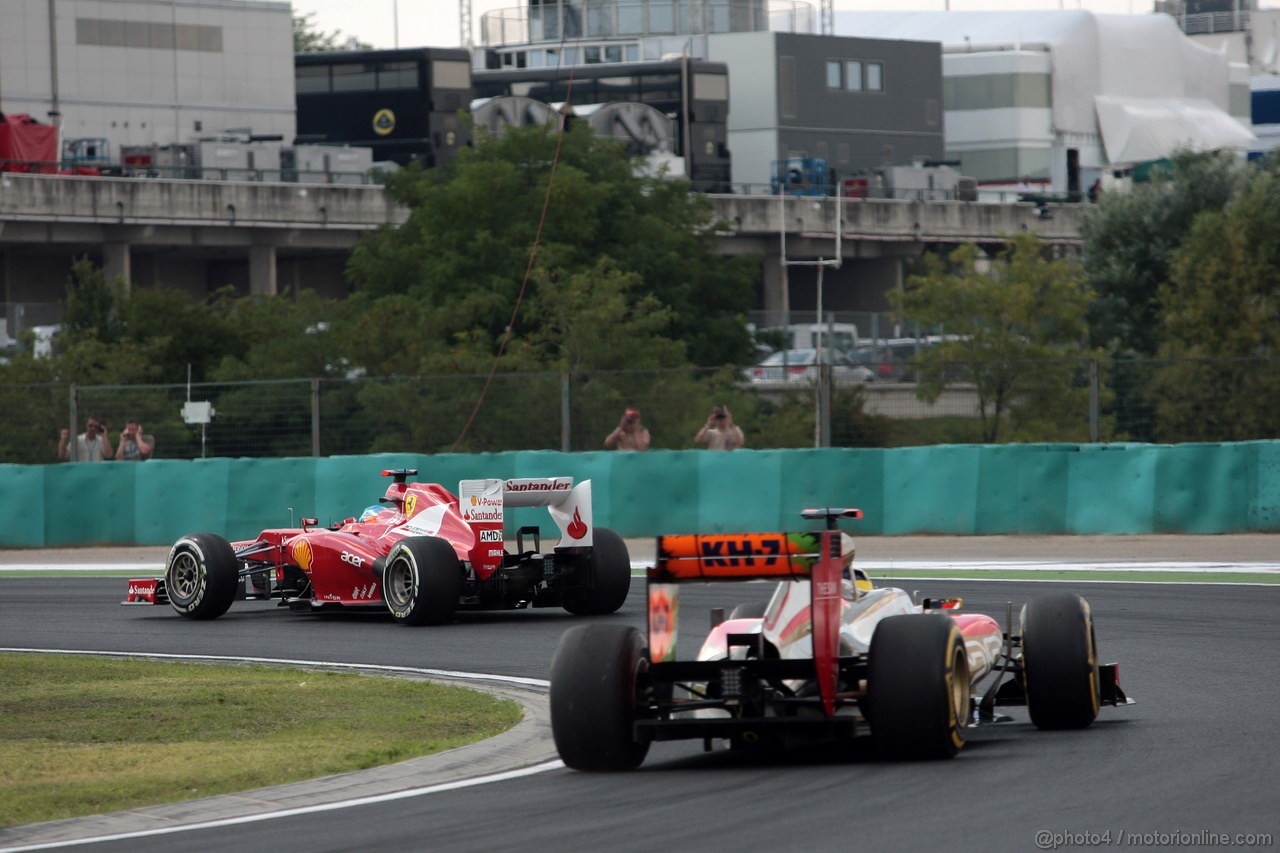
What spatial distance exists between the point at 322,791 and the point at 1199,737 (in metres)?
4.09

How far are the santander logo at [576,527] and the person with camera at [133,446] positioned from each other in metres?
12.3

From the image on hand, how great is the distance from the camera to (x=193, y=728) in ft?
36.1

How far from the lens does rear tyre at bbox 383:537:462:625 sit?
52.7 feet

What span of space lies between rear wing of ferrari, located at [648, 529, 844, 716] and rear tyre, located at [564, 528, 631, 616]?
23.8ft

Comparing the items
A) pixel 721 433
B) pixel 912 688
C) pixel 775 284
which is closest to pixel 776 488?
pixel 721 433

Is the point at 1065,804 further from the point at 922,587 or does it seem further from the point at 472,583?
the point at 922,587

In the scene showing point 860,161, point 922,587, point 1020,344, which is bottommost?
point 922,587

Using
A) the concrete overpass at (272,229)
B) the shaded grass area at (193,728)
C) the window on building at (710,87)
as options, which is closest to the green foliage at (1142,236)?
the concrete overpass at (272,229)

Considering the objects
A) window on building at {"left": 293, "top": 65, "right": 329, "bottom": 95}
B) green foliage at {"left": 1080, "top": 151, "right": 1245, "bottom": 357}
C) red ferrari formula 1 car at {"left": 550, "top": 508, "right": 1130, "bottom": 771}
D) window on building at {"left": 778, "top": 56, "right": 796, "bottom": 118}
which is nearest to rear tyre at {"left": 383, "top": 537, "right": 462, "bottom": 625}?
red ferrari formula 1 car at {"left": 550, "top": 508, "right": 1130, "bottom": 771}

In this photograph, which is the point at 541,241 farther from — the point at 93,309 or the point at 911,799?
the point at 911,799

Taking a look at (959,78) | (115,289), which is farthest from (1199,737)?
(959,78)

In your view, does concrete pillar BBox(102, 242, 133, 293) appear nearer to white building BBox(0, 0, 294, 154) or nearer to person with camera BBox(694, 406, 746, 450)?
white building BBox(0, 0, 294, 154)

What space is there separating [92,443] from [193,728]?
57.9 ft

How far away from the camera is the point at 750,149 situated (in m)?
83.3
